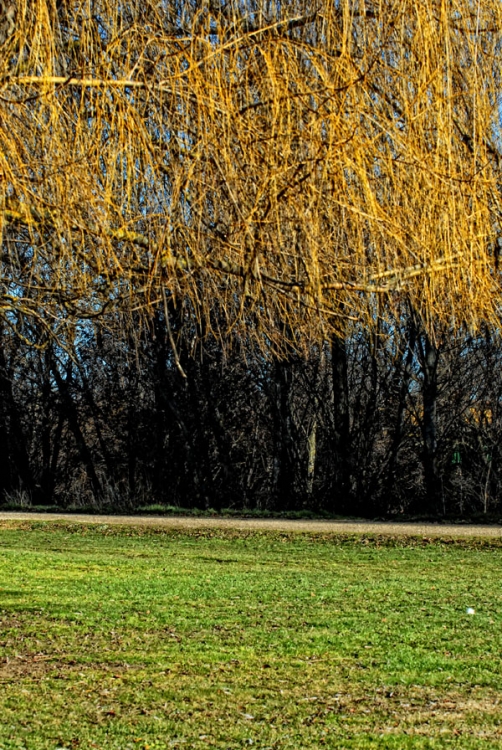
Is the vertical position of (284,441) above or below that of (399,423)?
below

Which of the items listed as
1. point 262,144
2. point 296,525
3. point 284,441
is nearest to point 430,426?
point 284,441

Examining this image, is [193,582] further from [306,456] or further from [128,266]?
[306,456]

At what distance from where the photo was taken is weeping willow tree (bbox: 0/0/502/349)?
3.76 meters

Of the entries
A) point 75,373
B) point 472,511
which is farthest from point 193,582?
point 75,373

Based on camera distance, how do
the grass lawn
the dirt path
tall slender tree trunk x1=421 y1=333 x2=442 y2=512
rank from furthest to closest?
tall slender tree trunk x1=421 y1=333 x2=442 y2=512 → the dirt path → the grass lawn

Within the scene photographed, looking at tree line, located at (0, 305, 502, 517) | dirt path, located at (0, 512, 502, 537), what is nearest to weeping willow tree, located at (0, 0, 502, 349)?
dirt path, located at (0, 512, 502, 537)

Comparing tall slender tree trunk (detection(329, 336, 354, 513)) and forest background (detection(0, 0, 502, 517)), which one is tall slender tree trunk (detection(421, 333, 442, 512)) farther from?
forest background (detection(0, 0, 502, 517))

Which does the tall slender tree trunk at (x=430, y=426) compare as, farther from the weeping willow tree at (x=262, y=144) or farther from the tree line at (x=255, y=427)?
the weeping willow tree at (x=262, y=144)

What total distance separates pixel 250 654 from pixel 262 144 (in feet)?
8.20

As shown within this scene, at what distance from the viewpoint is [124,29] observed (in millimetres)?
3848

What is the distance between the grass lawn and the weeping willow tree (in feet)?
5.37

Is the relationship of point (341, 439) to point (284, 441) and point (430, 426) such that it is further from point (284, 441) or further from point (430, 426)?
point (430, 426)

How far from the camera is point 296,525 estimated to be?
12.7 meters

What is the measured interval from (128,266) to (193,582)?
398 cm
